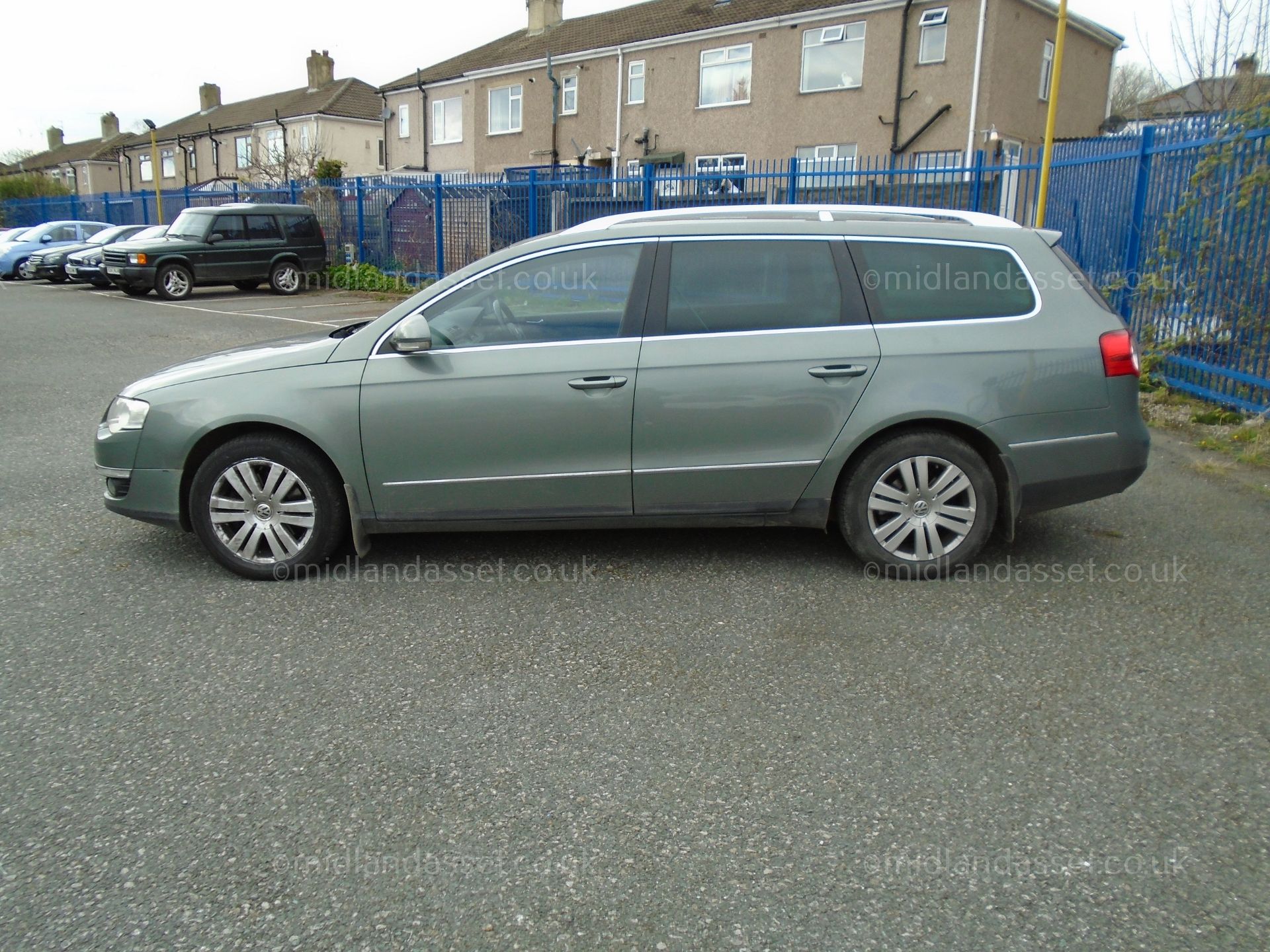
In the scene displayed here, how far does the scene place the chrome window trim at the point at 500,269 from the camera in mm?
4586

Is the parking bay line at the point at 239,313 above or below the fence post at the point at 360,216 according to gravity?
below

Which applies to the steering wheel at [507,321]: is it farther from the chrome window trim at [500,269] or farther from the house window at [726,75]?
the house window at [726,75]

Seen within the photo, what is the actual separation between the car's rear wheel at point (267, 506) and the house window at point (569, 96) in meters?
27.9

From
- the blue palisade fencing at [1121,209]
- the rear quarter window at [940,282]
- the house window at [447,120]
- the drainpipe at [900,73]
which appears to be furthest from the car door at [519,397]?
the house window at [447,120]

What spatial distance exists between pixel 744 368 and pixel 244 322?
13.9 m

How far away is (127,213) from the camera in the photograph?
3419 centimetres

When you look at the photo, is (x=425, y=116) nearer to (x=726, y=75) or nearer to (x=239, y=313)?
(x=726, y=75)

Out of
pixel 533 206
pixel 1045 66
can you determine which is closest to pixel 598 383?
pixel 533 206

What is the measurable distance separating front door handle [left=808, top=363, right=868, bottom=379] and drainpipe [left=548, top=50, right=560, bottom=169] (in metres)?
27.1

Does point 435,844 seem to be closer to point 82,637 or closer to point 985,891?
point 985,891

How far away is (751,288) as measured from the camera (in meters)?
4.68

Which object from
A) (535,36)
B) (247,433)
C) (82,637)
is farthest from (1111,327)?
(535,36)

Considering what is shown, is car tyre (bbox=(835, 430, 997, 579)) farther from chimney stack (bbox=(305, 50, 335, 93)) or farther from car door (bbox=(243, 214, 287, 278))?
chimney stack (bbox=(305, 50, 335, 93))

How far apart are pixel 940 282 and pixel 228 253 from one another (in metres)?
19.1
